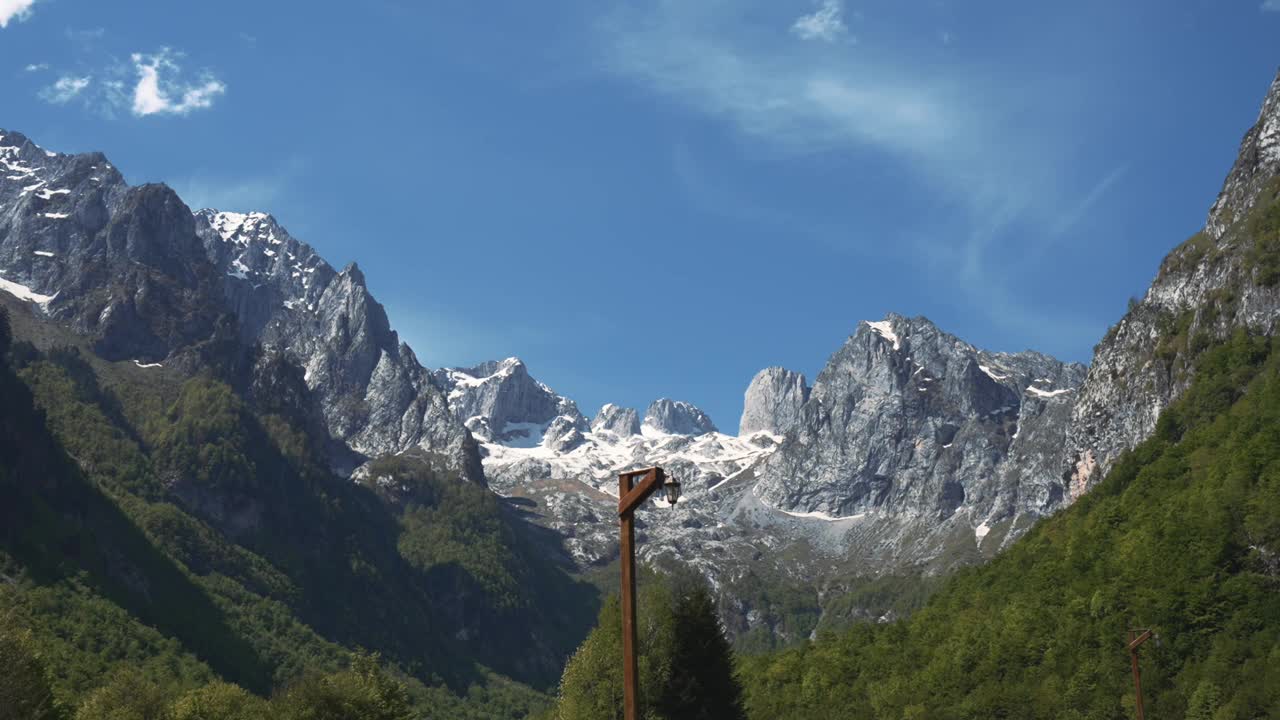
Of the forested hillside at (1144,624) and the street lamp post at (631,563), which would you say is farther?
the forested hillside at (1144,624)

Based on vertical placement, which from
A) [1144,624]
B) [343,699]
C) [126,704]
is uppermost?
[1144,624]

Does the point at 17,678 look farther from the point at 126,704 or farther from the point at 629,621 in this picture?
the point at 629,621

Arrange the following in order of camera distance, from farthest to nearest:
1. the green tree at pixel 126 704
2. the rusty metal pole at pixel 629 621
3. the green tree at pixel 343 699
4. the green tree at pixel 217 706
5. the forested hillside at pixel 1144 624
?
the forested hillside at pixel 1144 624 → the green tree at pixel 217 706 → the green tree at pixel 126 704 → the green tree at pixel 343 699 → the rusty metal pole at pixel 629 621

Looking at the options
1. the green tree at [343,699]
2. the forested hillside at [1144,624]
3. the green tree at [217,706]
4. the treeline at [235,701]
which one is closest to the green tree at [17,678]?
the treeline at [235,701]

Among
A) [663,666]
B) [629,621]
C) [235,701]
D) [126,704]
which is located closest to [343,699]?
[235,701]

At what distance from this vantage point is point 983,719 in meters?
155

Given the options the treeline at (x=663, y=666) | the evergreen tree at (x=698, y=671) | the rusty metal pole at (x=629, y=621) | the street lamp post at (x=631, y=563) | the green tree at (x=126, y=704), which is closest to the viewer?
the rusty metal pole at (x=629, y=621)

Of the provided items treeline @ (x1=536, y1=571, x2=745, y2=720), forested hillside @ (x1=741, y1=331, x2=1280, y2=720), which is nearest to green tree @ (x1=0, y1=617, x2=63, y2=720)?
treeline @ (x1=536, y1=571, x2=745, y2=720)

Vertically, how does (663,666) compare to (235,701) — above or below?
above

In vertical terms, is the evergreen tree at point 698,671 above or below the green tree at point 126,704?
above

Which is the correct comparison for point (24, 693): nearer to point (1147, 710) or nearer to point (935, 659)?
point (1147, 710)

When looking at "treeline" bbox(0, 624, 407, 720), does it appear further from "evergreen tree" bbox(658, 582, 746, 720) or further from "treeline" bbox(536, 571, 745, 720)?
"evergreen tree" bbox(658, 582, 746, 720)

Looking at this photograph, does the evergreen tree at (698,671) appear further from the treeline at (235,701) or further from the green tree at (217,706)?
the green tree at (217,706)

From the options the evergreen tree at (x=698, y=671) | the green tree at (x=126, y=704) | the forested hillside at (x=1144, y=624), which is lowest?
the green tree at (x=126, y=704)
